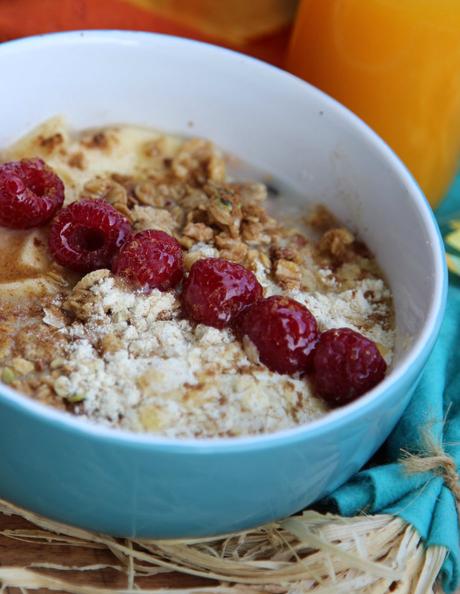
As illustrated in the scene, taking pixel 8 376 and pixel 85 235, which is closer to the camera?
pixel 8 376

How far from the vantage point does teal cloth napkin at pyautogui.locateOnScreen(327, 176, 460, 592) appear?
1.09 meters

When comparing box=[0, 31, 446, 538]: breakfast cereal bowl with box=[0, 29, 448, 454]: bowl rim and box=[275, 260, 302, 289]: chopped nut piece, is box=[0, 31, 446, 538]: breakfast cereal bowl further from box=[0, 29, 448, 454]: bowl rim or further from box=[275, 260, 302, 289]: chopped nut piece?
box=[275, 260, 302, 289]: chopped nut piece

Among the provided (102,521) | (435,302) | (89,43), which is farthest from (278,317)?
(89,43)

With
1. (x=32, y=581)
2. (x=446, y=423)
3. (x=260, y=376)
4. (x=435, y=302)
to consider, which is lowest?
(x=32, y=581)

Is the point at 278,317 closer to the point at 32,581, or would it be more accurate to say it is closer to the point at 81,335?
the point at 81,335

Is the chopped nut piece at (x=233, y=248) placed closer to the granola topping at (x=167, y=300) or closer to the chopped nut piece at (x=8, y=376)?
the granola topping at (x=167, y=300)

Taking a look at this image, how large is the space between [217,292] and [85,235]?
0.22 metres

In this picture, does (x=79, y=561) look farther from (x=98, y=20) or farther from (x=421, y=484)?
(x=98, y=20)

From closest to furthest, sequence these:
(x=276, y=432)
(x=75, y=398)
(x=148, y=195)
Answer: (x=276, y=432) < (x=75, y=398) < (x=148, y=195)

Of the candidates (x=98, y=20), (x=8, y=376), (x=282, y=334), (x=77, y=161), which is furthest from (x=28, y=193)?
(x=98, y=20)

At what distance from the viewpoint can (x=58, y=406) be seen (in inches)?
38.9

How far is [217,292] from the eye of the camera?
1.11 meters

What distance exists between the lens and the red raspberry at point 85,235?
1.18 meters

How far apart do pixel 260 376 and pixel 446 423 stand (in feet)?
1.13
